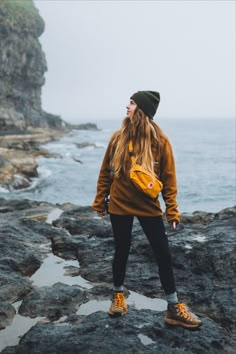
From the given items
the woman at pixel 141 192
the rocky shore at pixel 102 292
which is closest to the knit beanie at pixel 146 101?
the woman at pixel 141 192

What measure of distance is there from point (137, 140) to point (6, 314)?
9.09 ft

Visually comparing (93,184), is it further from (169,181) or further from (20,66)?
(20,66)

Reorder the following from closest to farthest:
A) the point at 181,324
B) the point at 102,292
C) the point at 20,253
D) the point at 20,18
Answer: the point at 181,324 < the point at 102,292 < the point at 20,253 < the point at 20,18

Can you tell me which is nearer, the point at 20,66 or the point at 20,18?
the point at 20,66

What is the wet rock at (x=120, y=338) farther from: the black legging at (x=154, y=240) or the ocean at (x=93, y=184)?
the ocean at (x=93, y=184)

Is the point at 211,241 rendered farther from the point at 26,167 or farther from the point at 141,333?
the point at 26,167

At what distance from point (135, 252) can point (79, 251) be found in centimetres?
118

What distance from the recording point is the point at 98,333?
174 inches

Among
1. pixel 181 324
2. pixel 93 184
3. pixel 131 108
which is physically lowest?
pixel 93 184

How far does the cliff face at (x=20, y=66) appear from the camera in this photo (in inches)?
3039

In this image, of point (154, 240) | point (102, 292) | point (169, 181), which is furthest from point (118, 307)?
point (169, 181)

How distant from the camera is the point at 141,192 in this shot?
4.45 meters

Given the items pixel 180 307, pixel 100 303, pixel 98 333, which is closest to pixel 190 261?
pixel 100 303

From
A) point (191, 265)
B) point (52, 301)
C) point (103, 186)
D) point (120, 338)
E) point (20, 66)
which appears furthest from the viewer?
point (20, 66)
